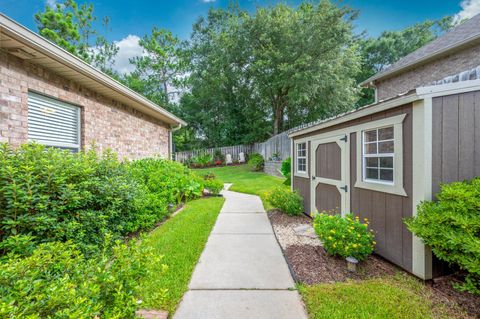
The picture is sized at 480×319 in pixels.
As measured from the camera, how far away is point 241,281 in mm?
2801

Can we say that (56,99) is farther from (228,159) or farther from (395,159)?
(228,159)

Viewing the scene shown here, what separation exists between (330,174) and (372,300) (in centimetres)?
263

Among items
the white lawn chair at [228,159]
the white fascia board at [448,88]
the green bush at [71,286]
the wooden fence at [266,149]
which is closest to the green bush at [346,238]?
the white fascia board at [448,88]

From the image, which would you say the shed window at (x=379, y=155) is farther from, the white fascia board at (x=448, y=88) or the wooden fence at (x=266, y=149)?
the wooden fence at (x=266, y=149)

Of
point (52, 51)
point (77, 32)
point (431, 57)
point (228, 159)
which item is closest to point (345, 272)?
point (52, 51)

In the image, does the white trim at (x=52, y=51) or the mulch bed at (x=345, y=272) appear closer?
the mulch bed at (x=345, y=272)

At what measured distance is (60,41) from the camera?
54.6 ft

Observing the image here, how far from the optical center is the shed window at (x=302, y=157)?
5.99 m

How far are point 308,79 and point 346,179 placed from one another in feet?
46.5

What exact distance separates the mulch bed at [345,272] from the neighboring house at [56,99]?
4375 mm

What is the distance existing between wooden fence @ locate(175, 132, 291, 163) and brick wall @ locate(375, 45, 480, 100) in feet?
16.9

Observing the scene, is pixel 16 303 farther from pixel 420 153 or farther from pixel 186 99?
pixel 186 99

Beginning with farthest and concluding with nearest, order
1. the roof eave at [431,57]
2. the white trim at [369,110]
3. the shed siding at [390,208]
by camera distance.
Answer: the roof eave at [431,57]
the shed siding at [390,208]
the white trim at [369,110]

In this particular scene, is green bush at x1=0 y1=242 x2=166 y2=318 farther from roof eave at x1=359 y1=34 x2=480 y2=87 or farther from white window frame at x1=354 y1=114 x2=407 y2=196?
roof eave at x1=359 y1=34 x2=480 y2=87
